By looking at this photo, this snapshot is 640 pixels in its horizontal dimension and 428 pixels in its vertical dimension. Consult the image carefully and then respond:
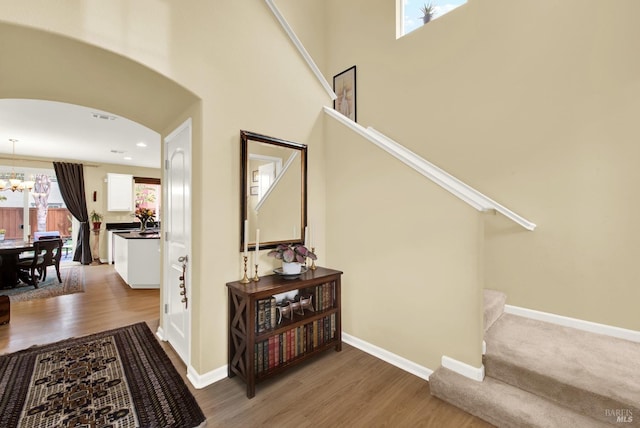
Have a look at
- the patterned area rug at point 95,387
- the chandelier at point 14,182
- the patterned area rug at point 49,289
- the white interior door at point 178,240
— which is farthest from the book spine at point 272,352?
the chandelier at point 14,182

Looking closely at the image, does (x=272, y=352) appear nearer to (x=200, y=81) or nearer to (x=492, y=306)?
(x=492, y=306)

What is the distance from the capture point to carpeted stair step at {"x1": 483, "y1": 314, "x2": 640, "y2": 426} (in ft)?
5.22

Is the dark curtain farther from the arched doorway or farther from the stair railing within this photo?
the stair railing

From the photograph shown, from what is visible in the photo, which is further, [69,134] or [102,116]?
[69,134]

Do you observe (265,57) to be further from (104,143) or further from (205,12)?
(104,143)

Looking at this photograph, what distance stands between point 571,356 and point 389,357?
128 centimetres

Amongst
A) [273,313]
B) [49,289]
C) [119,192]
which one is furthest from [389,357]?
[119,192]

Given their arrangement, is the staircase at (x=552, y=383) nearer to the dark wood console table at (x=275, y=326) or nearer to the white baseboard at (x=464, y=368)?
the white baseboard at (x=464, y=368)

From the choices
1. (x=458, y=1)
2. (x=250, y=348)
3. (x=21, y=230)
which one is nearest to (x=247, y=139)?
(x=250, y=348)

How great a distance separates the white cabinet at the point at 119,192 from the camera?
7.37 metres

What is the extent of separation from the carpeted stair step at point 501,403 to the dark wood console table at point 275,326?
3.11 feet

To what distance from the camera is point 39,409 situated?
185cm

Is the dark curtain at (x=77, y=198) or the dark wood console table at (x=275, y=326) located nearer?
the dark wood console table at (x=275, y=326)

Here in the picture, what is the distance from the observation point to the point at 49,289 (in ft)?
15.6
